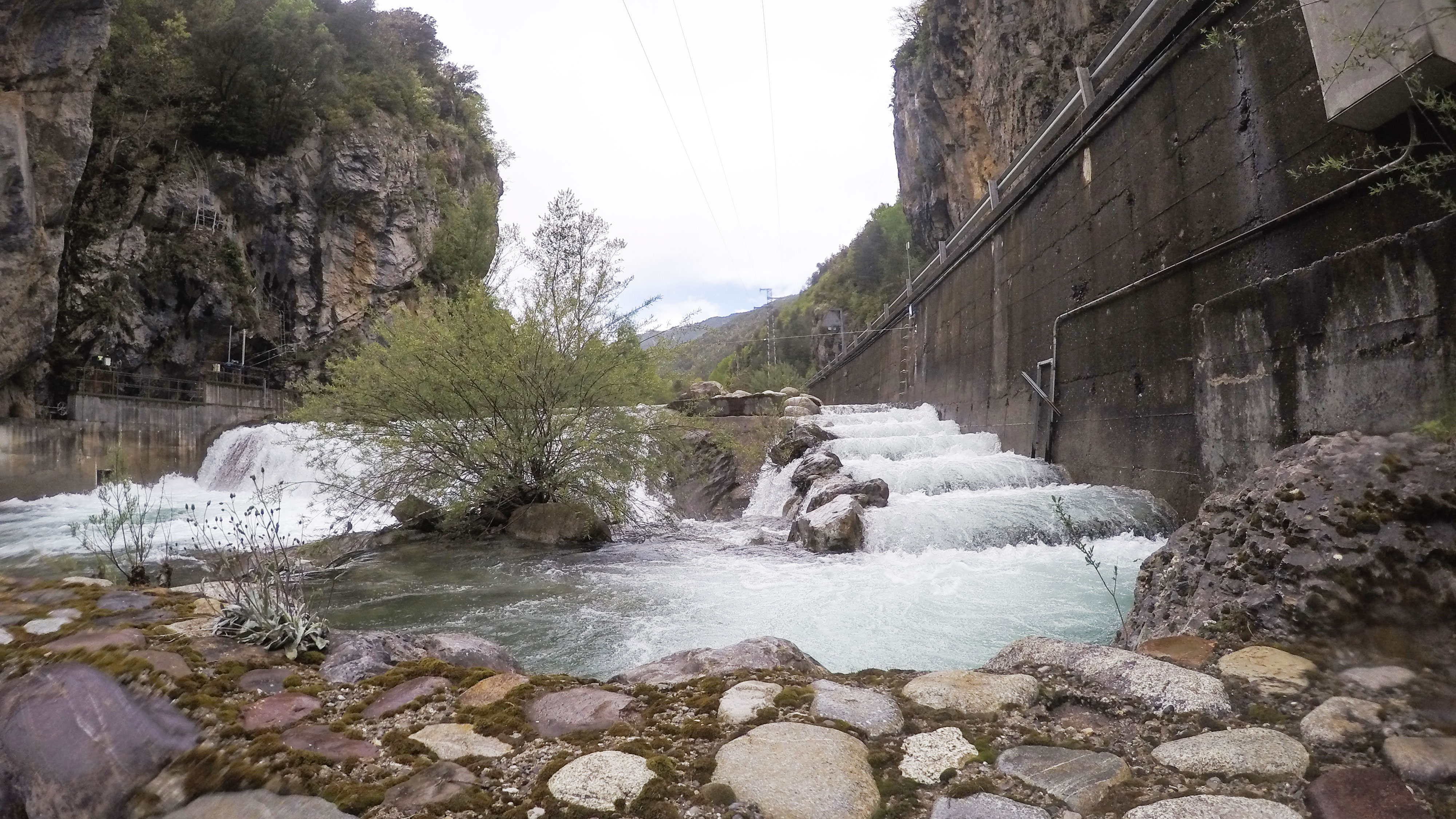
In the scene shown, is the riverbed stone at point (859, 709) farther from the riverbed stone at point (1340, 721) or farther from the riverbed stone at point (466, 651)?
the riverbed stone at point (466, 651)

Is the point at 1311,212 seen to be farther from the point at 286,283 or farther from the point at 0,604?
the point at 286,283

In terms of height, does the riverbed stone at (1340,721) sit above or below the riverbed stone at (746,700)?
above

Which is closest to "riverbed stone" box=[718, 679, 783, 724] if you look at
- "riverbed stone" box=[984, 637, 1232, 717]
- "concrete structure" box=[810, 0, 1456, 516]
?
"riverbed stone" box=[984, 637, 1232, 717]

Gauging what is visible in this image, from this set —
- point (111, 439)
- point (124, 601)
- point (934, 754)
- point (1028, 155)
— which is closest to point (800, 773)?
point (934, 754)

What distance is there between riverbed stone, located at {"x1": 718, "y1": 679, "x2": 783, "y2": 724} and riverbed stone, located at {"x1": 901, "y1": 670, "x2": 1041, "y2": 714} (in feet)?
1.50

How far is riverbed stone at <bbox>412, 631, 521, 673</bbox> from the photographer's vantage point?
327cm

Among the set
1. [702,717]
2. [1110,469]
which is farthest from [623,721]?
[1110,469]

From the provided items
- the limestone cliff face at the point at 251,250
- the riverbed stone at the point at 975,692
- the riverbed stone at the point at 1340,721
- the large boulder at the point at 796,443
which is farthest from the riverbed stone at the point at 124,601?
the limestone cliff face at the point at 251,250

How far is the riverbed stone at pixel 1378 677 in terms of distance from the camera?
202cm

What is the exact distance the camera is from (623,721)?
7.03 feet

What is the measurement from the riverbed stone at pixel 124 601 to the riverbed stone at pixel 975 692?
3622 mm

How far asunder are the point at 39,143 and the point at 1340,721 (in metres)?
21.2

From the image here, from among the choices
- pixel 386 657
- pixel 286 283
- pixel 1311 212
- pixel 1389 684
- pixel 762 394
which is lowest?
pixel 386 657

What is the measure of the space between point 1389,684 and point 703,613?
14.2 feet
